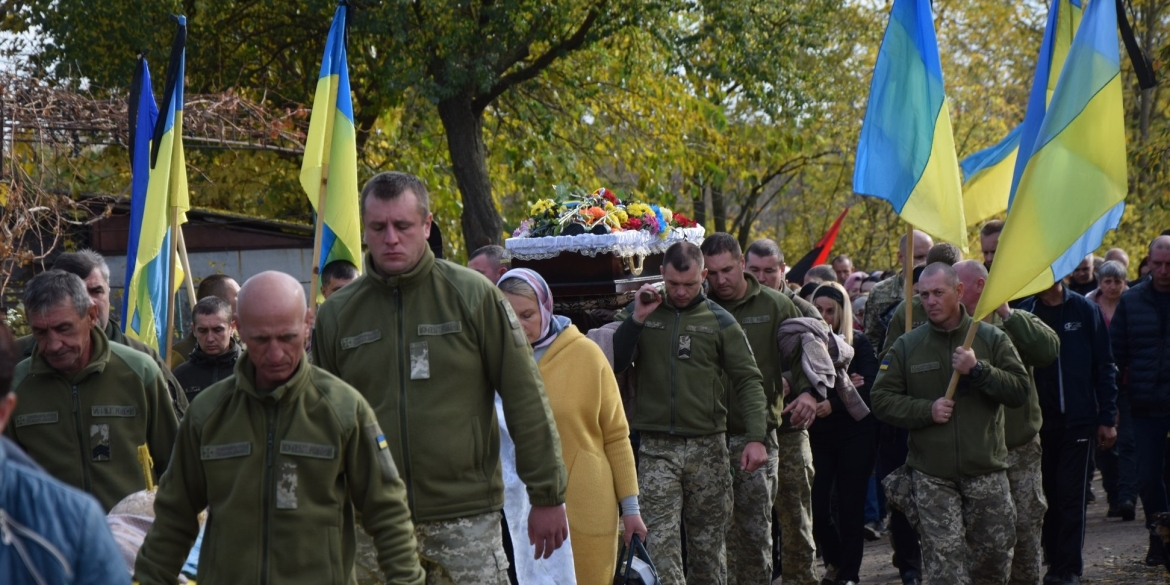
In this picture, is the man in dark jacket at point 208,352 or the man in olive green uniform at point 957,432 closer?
the man in olive green uniform at point 957,432

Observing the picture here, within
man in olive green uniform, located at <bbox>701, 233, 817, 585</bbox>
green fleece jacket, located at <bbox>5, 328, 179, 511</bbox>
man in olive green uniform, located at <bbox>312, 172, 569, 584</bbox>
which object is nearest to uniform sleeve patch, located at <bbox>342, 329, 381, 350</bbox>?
man in olive green uniform, located at <bbox>312, 172, 569, 584</bbox>

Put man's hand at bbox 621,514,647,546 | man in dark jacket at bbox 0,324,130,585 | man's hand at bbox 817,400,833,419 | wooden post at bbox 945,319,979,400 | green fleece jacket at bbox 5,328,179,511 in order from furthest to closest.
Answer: man's hand at bbox 817,400,833,419, wooden post at bbox 945,319,979,400, man's hand at bbox 621,514,647,546, green fleece jacket at bbox 5,328,179,511, man in dark jacket at bbox 0,324,130,585

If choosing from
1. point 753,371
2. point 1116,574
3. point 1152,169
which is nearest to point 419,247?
point 753,371

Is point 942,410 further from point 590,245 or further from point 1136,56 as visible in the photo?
point 590,245

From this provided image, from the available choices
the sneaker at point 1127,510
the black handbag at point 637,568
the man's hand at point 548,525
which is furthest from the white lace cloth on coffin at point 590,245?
the sneaker at point 1127,510

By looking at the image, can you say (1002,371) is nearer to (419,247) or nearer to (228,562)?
(419,247)

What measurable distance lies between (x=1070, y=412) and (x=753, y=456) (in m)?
2.84

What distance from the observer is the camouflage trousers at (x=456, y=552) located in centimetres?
525

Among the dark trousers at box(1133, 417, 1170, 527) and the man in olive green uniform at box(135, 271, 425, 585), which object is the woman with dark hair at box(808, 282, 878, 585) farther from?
the man in olive green uniform at box(135, 271, 425, 585)

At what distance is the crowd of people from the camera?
4508mm

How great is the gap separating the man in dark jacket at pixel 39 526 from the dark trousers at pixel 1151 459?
8.63 meters

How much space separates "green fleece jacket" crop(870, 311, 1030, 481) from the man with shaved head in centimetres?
37

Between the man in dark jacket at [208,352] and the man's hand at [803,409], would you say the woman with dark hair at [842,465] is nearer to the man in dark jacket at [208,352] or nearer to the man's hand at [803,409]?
the man's hand at [803,409]

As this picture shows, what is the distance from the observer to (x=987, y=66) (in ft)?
93.5
